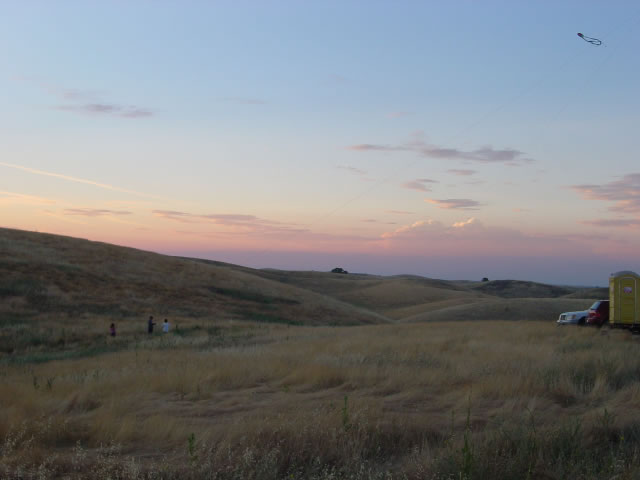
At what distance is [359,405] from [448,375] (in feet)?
11.5

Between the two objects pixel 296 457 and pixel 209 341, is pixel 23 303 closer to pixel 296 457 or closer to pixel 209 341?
pixel 209 341

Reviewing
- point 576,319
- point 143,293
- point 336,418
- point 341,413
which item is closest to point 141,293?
point 143,293

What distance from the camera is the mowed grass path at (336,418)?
232 inches

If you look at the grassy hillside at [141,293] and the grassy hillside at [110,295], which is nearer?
the grassy hillside at [110,295]

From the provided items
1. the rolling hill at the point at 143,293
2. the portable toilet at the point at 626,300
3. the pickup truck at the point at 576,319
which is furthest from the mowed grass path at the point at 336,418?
the rolling hill at the point at 143,293

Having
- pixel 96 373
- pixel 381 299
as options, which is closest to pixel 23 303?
pixel 96 373

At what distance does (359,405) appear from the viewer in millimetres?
8281

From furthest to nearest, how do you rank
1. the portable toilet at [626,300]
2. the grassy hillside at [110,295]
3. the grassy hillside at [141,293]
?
the grassy hillside at [141,293] < the grassy hillside at [110,295] < the portable toilet at [626,300]

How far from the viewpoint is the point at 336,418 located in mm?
7336

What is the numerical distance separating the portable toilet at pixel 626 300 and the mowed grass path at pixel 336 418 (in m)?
11.5

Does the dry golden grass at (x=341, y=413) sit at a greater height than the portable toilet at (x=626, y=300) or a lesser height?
lesser

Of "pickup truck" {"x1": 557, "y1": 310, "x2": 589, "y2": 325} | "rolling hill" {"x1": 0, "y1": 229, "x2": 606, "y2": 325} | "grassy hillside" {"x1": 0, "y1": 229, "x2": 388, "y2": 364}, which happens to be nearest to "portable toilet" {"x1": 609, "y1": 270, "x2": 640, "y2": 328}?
"pickup truck" {"x1": 557, "y1": 310, "x2": 589, "y2": 325}

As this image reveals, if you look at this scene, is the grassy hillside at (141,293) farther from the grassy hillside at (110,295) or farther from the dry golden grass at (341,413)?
the dry golden grass at (341,413)

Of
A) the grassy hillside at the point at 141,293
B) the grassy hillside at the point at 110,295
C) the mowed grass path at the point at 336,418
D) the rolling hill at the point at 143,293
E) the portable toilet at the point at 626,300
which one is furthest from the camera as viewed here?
the rolling hill at the point at 143,293
